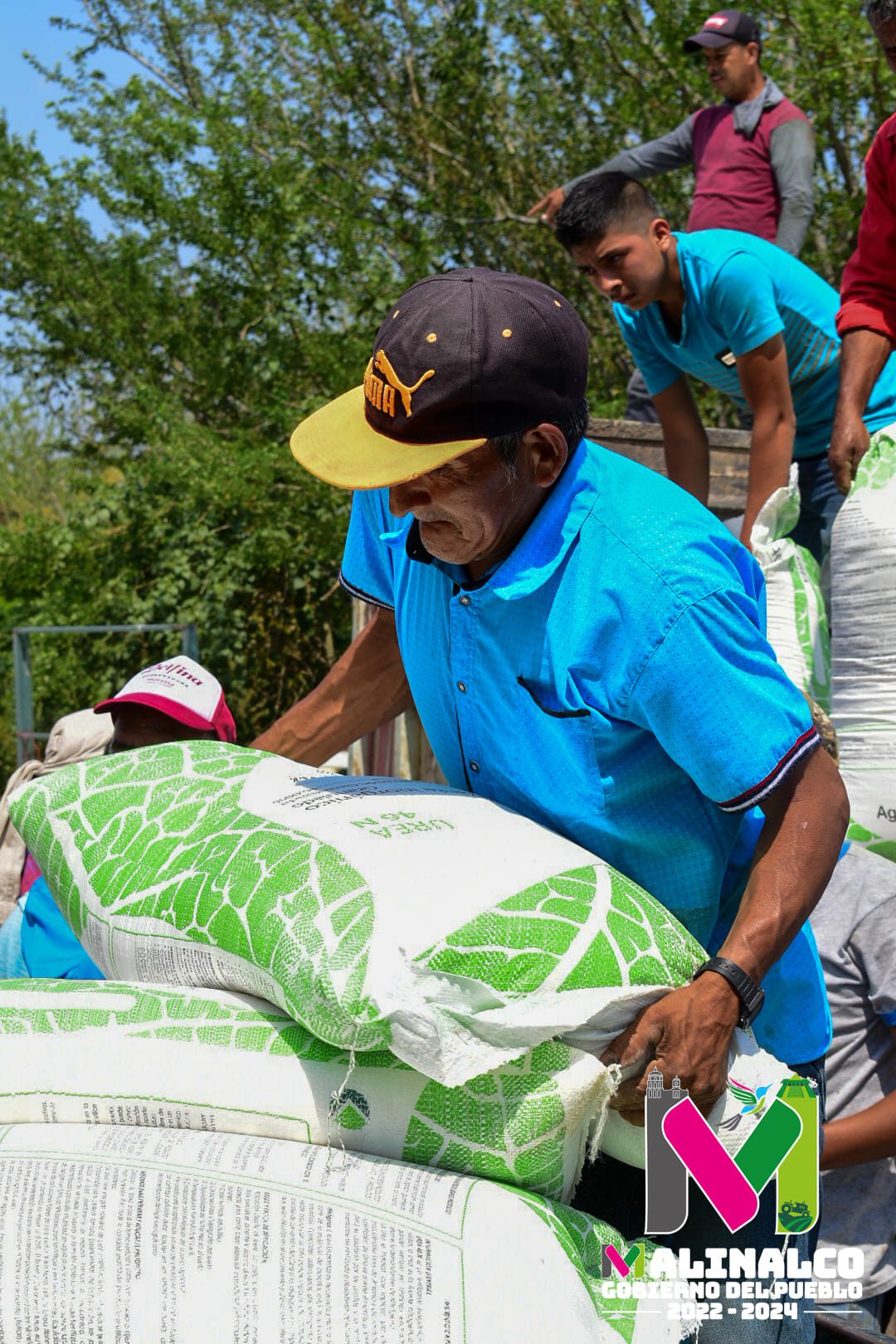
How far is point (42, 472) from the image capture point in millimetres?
13312

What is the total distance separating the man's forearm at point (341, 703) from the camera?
1953 millimetres

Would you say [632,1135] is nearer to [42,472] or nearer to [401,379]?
[401,379]

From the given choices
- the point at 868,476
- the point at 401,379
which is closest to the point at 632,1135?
the point at 401,379

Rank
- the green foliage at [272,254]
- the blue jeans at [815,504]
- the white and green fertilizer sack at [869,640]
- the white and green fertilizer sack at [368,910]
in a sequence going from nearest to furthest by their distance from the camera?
the white and green fertilizer sack at [368,910]
the white and green fertilizer sack at [869,640]
the blue jeans at [815,504]
the green foliage at [272,254]

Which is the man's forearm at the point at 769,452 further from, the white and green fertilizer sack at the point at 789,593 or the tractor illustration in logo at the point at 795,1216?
the tractor illustration in logo at the point at 795,1216

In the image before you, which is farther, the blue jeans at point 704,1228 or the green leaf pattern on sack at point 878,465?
the green leaf pattern on sack at point 878,465

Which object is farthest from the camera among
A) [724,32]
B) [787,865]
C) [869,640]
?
[724,32]

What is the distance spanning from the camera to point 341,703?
1.95 metres

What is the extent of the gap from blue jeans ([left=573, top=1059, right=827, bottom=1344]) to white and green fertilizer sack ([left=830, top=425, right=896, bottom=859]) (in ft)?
4.12

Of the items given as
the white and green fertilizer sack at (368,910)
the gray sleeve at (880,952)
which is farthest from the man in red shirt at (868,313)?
the white and green fertilizer sack at (368,910)

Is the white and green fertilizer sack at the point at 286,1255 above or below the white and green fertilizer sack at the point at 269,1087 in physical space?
below

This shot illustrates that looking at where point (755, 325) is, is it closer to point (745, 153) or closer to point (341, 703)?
point (341, 703)

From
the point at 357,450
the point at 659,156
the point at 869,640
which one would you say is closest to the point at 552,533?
the point at 357,450

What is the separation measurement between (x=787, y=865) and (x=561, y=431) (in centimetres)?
49
